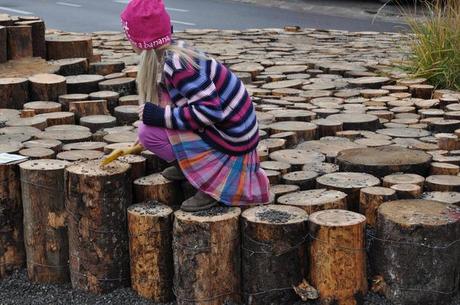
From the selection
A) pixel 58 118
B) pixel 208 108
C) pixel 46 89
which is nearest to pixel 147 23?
pixel 208 108

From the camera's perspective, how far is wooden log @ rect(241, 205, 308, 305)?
12.5 ft

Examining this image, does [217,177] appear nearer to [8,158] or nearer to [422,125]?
[8,158]

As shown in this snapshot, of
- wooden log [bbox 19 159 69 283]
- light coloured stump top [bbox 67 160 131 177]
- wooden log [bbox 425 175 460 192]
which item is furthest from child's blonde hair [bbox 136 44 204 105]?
wooden log [bbox 425 175 460 192]

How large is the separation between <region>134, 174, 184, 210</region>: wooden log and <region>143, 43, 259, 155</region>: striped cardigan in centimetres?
37

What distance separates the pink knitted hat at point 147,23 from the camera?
3836 millimetres

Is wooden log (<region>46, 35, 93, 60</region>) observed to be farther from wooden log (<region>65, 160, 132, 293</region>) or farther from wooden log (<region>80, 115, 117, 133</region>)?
wooden log (<region>65, 160, 132, 293</region>)

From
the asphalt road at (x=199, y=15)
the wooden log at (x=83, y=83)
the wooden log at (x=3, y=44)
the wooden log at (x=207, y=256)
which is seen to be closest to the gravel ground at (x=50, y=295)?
the wooden log at (x=207, y=256)

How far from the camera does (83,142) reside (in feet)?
16.1

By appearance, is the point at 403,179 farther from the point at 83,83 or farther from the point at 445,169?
the point at 83,83

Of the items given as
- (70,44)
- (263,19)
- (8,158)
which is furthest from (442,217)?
(263,19)

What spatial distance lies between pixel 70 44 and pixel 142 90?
3088 mm

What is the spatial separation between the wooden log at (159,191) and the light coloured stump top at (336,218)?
0.72 meters

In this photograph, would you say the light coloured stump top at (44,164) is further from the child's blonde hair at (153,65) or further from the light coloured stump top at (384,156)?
the light coloured stump top at (384,156)

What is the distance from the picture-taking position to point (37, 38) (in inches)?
270
